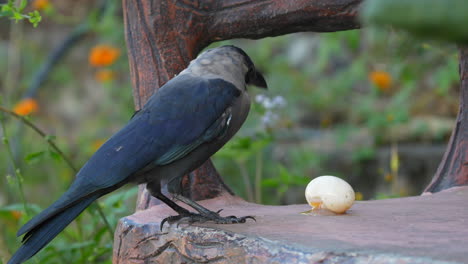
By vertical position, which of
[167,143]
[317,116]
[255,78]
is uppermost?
[255,78]

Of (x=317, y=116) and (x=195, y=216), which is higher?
(x=195, y=216)

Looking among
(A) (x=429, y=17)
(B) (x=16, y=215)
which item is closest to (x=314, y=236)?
(A) (x=429, y=17)

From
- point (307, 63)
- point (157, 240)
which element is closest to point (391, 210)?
point (157, 240)

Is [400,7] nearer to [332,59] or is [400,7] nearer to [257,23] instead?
[257,23]

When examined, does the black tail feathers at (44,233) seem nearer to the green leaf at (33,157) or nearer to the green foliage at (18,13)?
the green leaf at (33,157)

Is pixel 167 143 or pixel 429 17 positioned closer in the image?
pixel 429 17

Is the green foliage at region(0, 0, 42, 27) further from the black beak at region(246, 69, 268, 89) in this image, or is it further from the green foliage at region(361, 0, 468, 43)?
the green foliage at region(361, 0, 468, 43)

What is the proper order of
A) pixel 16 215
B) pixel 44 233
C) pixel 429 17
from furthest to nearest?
pixel 16 215 < pixel 44 233 < pixel 429 17

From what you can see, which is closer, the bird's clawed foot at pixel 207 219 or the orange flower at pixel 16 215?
the bird's clawed foot at pixel 207 219

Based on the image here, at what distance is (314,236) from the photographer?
1.56m

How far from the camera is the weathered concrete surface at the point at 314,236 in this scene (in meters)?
1.36

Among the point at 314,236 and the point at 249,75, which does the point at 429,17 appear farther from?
the point at 249,75

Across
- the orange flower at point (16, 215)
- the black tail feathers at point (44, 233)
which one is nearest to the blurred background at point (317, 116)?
the orange flower at point (16, 215)

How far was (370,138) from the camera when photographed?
4.61 meters
